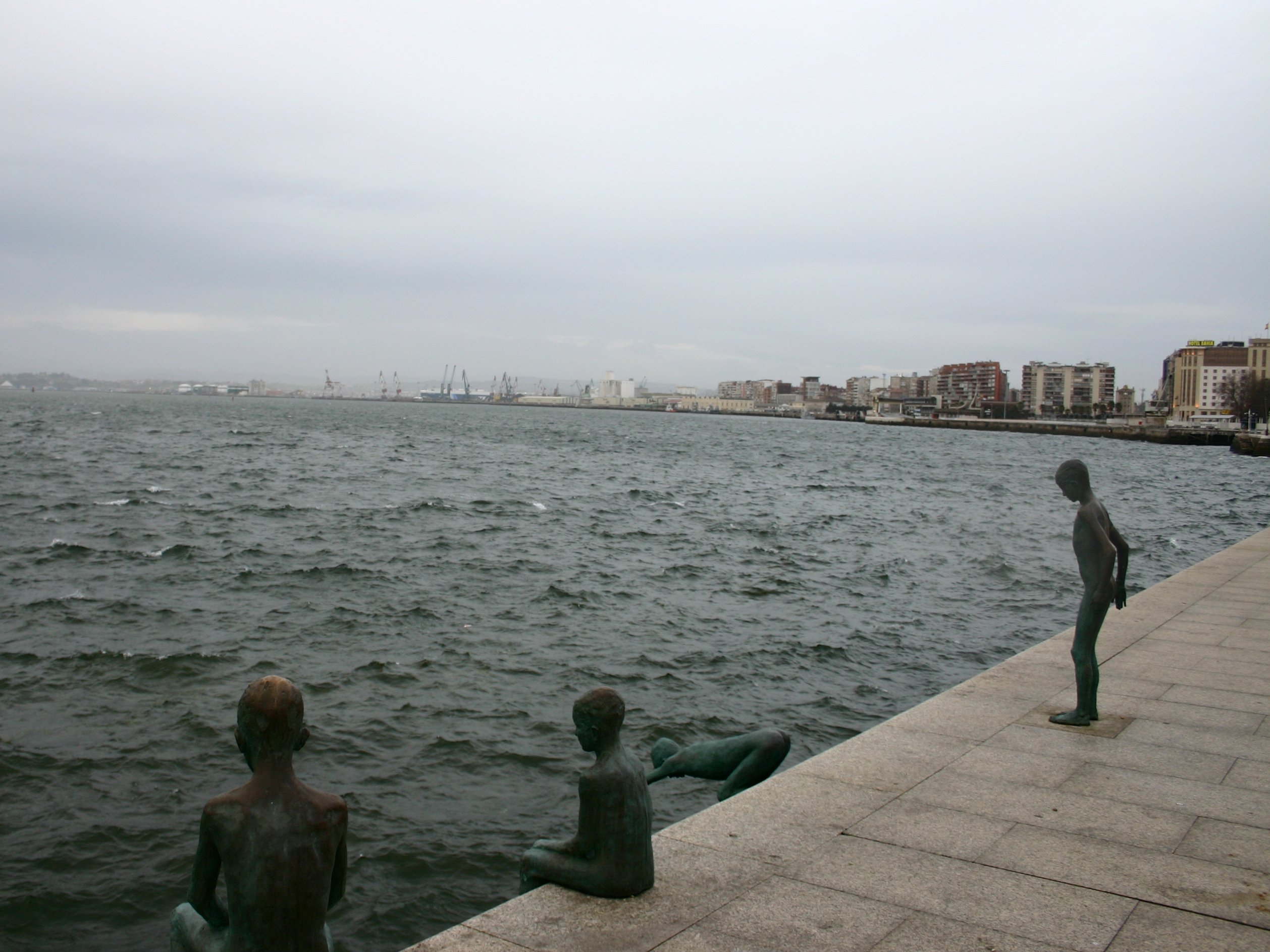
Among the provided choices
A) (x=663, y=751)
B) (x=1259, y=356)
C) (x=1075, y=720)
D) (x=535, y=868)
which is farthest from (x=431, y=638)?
(x=1259, y=356)

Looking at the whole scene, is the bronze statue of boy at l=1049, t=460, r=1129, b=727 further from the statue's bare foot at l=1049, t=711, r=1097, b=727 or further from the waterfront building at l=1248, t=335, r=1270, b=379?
the waterfront building at l=1248, t=335, r=1270, b=379

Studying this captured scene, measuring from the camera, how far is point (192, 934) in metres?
3.57

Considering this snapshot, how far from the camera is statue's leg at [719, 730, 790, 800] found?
5.99 meters

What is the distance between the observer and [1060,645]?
10609mm

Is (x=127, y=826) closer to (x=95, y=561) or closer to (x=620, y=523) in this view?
(x=95, y=561)

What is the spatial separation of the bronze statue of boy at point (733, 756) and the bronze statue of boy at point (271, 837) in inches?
112

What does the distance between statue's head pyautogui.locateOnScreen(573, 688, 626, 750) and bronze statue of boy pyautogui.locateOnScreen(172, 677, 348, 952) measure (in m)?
1.31

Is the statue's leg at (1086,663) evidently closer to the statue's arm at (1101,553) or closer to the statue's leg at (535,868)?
the statue's arm at (1101,553)

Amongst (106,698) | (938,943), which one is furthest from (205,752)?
(938,943)

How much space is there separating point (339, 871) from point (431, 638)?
11671 mm

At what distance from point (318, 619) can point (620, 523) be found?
15.0m

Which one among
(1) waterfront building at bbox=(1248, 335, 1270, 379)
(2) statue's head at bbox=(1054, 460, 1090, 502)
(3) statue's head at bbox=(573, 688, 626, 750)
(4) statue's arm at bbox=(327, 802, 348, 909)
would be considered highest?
(1) waterfront building at bbox=(1248, 335, 1270, 379)

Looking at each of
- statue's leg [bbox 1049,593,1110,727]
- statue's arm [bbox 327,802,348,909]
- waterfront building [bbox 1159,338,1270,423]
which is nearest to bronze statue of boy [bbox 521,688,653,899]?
statue's arm [bbox 327,802,348,909]

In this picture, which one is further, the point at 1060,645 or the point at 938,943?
the point at 1060,645
